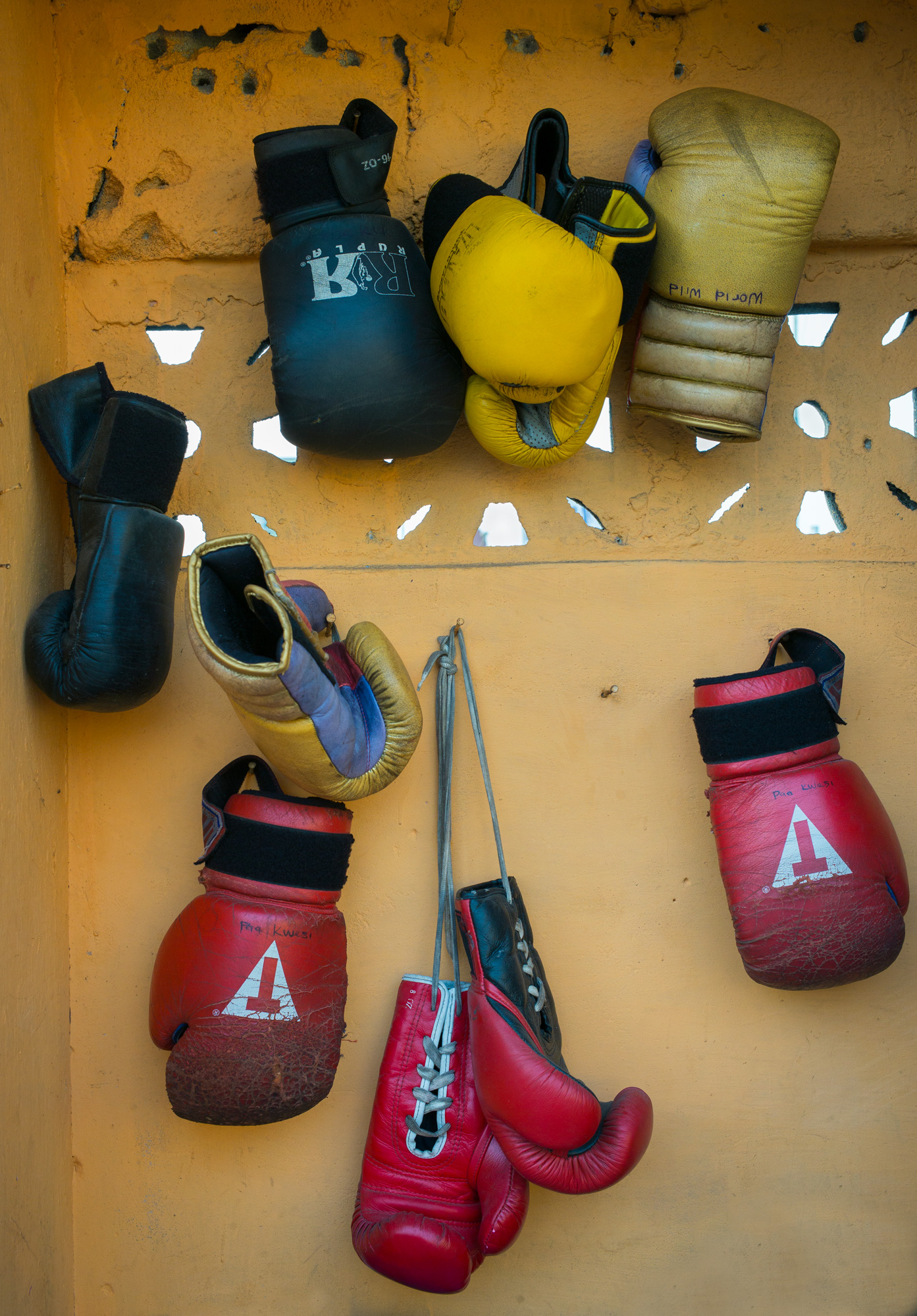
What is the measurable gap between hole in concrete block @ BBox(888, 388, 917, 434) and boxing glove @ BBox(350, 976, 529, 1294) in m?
1.43

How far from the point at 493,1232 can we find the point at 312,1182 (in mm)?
405

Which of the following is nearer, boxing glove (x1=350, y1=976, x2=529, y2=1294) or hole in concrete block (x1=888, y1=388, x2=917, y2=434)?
boxing glove (x1=350, y1=976, x2=529, y2=1294)

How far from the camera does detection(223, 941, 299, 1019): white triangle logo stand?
161 cm

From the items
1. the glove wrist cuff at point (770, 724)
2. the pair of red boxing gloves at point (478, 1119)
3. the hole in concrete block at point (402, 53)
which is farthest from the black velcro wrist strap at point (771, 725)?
the hole in concrete block at point (402, 53)

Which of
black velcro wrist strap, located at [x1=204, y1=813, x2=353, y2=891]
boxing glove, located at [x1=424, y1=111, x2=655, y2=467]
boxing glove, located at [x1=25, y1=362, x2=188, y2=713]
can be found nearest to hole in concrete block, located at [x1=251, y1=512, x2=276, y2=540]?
boxing glove, located at [x1=25, y1=362, x2=188, y2=713]

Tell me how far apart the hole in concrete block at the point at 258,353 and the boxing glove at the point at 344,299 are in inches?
7.6

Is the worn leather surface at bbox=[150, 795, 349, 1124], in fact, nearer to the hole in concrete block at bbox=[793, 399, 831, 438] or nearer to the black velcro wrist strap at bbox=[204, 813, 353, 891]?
the black velcro wrist strap at bbox=[204, 813, 353, 891]

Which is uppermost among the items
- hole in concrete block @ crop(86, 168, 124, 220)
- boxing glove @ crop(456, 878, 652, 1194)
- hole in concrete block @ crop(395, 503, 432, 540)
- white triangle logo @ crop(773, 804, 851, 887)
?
hole in concrete block @ crop(86, 168, 124, 220)

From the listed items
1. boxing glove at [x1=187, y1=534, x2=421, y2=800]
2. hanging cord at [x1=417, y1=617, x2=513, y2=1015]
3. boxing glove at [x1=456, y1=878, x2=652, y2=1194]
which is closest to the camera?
boxing glove at [x1=187, y1=534, x2=421, y2=800]

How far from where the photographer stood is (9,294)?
1.71m

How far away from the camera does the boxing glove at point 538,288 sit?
1.53 metres

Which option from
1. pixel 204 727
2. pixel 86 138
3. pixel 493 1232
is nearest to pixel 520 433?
pixel 204 727

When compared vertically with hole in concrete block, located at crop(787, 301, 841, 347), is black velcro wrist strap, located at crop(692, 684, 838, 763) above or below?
below

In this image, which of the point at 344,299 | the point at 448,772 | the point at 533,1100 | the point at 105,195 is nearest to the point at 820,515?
the point at 448,772
